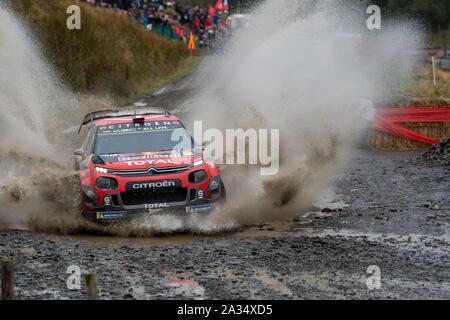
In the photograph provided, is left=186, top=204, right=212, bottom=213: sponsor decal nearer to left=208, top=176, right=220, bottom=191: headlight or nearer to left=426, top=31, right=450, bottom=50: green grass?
left=208, top=176, right=220, bottom=191: headlight

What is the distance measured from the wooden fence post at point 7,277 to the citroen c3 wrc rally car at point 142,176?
3851mm

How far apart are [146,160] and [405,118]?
1132cm

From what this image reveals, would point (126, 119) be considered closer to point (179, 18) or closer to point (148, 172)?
point (148, 172)

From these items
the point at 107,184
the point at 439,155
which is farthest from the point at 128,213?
the point at 439,155

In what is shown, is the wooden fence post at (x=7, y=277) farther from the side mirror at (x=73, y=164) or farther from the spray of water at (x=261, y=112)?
the side mirror at (x=73, y=164)

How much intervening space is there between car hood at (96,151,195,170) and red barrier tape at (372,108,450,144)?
1013 cm

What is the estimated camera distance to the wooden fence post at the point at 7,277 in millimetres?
5160

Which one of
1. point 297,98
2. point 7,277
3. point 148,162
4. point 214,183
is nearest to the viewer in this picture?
point 7,277

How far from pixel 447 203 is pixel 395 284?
15.5ft

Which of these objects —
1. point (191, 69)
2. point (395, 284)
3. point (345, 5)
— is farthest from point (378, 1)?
point (395, 284)

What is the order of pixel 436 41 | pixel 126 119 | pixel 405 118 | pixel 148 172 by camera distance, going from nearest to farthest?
pixel 148 172 < pixel 126 119 < pixel 405 118 < pixel 436 41

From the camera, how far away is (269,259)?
769 cm

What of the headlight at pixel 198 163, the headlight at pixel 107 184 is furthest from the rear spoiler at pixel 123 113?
the headlight at pixel 107 184

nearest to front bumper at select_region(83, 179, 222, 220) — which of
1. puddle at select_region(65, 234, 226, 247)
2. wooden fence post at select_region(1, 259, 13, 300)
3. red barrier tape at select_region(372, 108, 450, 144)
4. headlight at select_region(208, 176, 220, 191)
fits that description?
headlight at select_region(208, 176, 220, 191)
